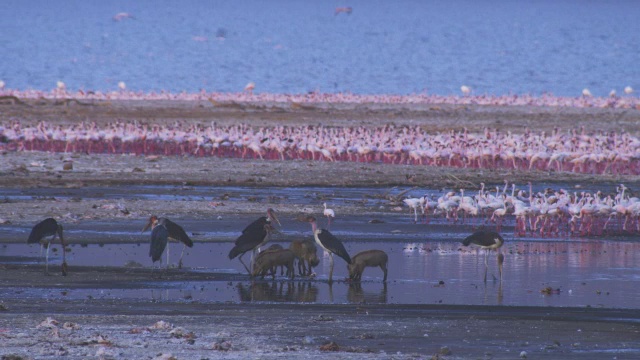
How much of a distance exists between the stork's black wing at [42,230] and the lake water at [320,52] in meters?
49.7

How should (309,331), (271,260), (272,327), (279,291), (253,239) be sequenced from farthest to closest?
(253,239), (271,260), (279,291), (272,327), (309,331)

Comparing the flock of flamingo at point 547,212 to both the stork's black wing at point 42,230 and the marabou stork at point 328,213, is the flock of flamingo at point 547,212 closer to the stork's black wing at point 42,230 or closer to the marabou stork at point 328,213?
the marabou stork at point 328,213

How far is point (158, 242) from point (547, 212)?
6965 mm

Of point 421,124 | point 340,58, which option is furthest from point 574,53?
point 421,124

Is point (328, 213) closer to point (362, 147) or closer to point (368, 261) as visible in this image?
point (368, 261)

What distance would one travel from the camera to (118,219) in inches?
783

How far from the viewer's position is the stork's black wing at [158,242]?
14.7 metres

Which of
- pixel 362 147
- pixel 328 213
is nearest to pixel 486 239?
pixel 328 213

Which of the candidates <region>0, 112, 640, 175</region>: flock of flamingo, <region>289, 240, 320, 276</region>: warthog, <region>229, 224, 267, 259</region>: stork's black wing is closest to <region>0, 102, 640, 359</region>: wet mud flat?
<region>229, 224, 267, 259</region>: stork's black wing

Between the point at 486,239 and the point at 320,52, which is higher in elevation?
the point at 320,52

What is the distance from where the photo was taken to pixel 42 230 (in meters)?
15.1

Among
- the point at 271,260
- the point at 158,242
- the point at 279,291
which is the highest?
the point at 158,242

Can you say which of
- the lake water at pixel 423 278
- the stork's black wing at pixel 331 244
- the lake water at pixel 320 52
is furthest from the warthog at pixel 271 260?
the lake water at pixel 320 52

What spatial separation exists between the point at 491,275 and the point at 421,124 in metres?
24.0
